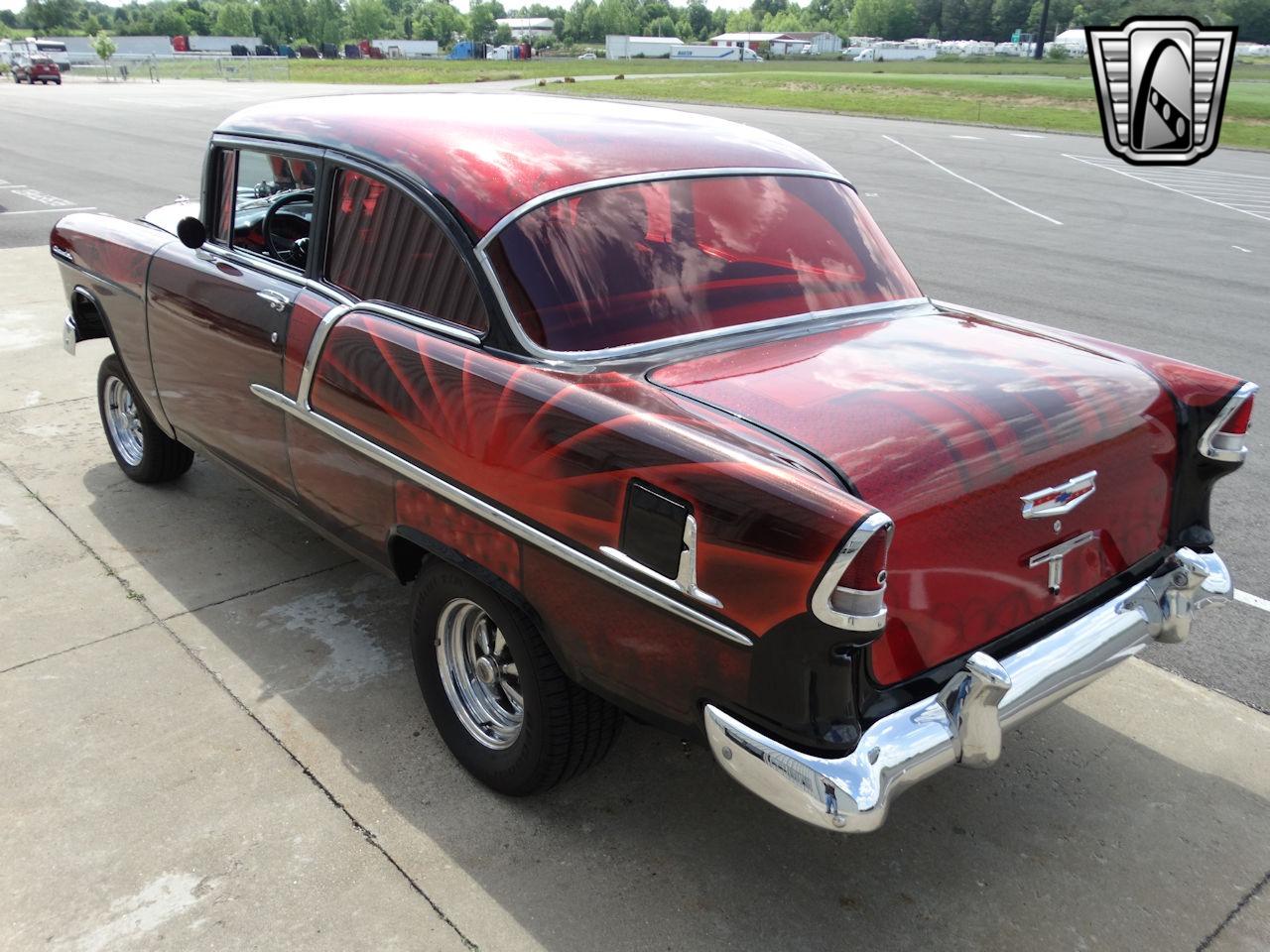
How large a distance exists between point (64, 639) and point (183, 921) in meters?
1.66

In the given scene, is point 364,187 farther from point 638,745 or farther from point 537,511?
point 638,745

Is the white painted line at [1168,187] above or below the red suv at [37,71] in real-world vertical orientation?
below

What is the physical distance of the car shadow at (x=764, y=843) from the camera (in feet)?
8.98

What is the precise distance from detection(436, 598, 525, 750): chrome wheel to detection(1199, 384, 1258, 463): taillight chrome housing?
211 cm

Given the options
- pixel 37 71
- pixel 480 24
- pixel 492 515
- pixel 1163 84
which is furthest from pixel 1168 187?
pixel 480 24

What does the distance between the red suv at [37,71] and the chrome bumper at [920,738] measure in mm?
59927

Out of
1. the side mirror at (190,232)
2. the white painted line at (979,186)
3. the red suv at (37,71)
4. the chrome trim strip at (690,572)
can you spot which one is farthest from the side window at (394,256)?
the red suv at (37,71)

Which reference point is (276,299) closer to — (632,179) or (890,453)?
(632,179)

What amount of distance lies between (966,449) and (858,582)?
52cm

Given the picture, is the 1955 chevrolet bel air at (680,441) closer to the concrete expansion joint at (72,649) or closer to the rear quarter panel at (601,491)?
the rear quarter panel at (601,491)

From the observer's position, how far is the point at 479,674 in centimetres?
326

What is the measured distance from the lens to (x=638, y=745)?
3.46 m

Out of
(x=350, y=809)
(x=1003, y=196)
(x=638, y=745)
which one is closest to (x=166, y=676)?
(x=350, y=809)

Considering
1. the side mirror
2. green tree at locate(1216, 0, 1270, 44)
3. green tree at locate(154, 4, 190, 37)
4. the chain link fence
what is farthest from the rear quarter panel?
green tree at locate(154, 4, 190, 37)
